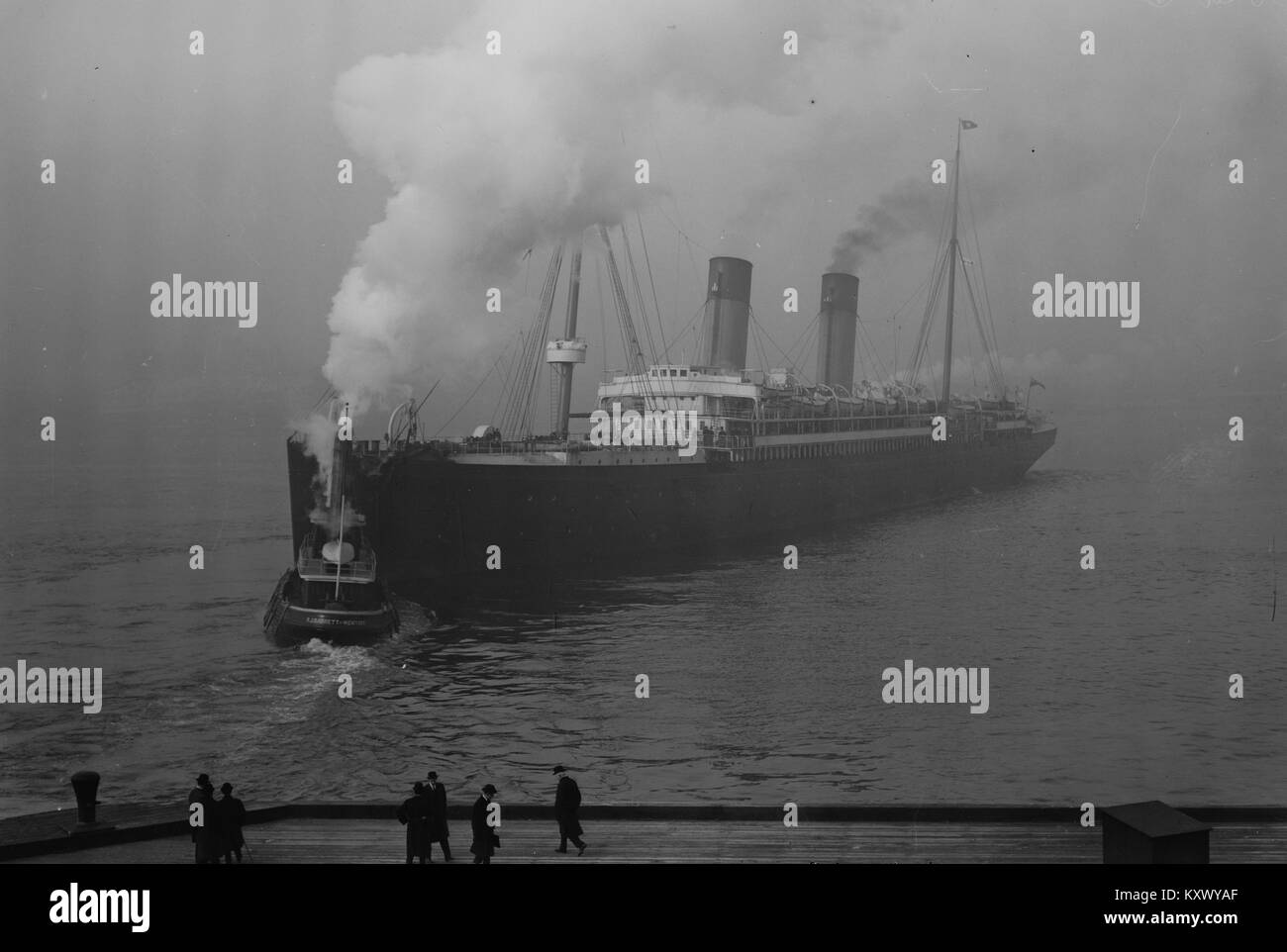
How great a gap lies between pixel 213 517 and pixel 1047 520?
110ft

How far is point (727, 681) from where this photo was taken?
18.2m

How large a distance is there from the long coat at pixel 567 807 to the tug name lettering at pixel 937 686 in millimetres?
9975

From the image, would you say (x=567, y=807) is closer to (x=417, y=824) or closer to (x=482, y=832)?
(x=482, y=832)

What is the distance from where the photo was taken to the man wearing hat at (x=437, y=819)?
26.3ft

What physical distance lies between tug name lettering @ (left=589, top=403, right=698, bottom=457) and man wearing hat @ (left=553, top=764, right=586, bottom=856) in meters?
24.0

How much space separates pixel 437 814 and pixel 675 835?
1.85 metres

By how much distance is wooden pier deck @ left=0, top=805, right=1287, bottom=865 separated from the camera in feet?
27.0

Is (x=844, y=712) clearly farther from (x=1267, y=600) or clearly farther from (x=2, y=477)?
(x=2, y=477)

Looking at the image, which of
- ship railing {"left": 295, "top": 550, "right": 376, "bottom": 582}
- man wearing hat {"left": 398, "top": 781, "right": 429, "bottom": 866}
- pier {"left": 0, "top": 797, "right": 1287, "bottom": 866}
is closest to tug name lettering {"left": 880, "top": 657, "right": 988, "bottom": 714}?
pier {"left": 0, "top": 797, "right": 1287, "bottom": 866}

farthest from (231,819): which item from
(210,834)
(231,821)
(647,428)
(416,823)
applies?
(647,428)

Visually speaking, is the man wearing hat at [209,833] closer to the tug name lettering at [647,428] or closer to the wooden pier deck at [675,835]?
the wooden pier deck at [675,835]

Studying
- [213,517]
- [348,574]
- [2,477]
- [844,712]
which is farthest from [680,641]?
[2,477]
